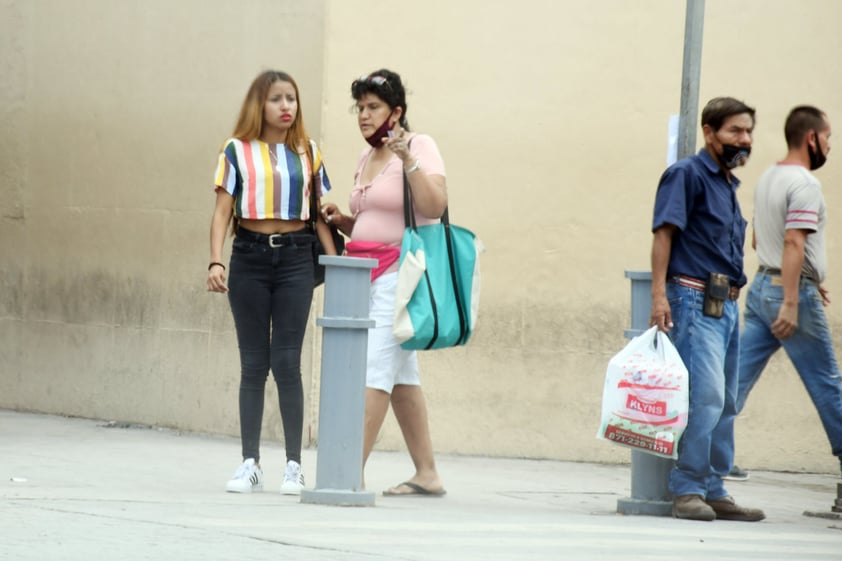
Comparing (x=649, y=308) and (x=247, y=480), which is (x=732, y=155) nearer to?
(x=649, y=308)

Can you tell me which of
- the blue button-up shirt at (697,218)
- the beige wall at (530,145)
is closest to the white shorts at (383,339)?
the blue button-up shirt at (697,218)

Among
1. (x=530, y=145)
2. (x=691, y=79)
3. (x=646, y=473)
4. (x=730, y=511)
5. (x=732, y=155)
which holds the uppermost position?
(x=691, y=79)

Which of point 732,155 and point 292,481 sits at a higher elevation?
point 732,155

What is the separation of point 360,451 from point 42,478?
5.42 feet

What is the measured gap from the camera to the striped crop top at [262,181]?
7.01 meters

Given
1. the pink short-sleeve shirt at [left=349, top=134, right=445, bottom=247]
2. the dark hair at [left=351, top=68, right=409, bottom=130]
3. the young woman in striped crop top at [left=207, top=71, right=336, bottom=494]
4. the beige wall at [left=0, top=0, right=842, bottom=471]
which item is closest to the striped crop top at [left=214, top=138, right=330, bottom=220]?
the young woman in striped crop top at [left=207, top=71, right=336, bottom=494]

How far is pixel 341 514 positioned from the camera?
240 inches

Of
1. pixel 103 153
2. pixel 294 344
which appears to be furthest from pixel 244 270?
pixel 103 153

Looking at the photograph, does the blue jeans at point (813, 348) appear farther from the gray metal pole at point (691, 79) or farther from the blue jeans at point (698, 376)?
the gray metal pole at point (691, 79)

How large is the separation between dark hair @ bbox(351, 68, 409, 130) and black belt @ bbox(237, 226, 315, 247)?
66 cm

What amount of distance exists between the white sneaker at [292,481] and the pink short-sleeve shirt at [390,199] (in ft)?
3.37

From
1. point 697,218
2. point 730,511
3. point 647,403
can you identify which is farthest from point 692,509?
point 697,218

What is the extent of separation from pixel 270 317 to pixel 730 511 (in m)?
2.18

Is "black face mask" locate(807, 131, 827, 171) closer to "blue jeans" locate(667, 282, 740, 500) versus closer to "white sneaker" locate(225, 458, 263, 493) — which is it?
"blue jeans" locate(667, 282, 740, 500)
